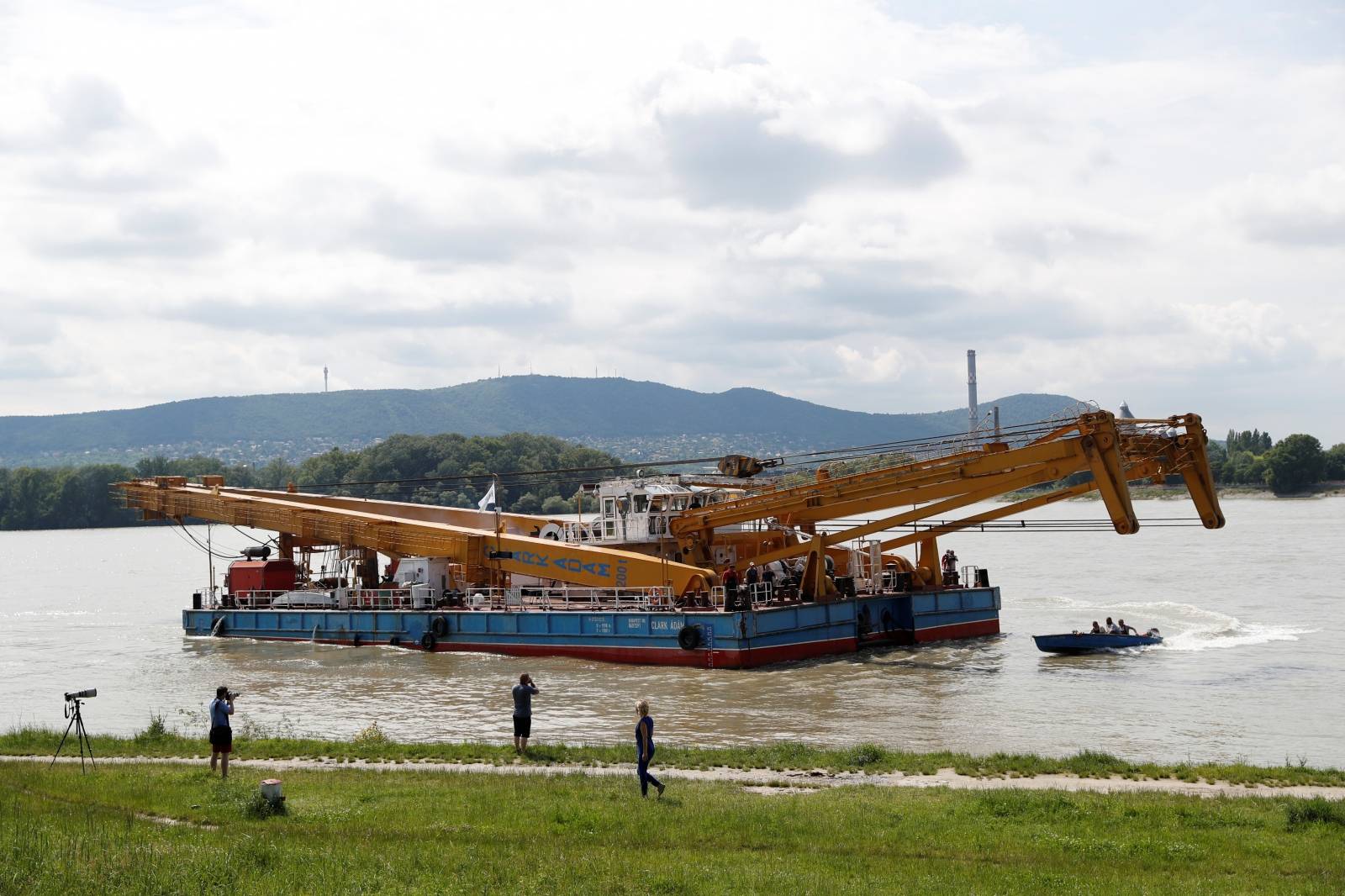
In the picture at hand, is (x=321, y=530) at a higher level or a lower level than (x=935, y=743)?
higher

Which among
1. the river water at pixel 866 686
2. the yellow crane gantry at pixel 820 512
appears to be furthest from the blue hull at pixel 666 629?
the yellow crane gantry at pixel 820 512

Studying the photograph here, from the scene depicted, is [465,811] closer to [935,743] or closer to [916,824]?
[916,824]

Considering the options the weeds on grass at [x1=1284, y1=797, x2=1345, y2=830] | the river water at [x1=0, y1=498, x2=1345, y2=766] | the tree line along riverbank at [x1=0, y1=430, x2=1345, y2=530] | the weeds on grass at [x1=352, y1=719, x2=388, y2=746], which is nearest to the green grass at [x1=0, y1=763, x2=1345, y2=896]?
the weeds on grass at [x1=1284, y1=797, x2=1345, y2=830]

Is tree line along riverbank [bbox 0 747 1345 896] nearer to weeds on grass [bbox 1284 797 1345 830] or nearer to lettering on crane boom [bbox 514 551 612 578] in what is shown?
weeds on grass [bbox 1284 797 1345 830]

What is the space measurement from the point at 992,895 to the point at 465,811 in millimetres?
6267

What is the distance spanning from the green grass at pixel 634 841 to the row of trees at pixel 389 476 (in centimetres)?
11648

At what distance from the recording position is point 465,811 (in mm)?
14484

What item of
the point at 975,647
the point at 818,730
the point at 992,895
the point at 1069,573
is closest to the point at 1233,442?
the point at 1069,573

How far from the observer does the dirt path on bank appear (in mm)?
16516

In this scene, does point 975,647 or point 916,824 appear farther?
point 975,647

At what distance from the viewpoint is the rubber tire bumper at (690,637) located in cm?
3356

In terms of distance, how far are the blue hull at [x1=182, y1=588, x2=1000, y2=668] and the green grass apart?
16.8m

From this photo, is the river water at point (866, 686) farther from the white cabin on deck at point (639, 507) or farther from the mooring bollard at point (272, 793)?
the mooring bollard at point (272, 793)

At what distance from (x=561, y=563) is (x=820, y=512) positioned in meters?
7.90
